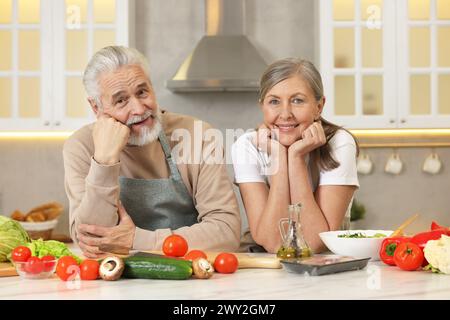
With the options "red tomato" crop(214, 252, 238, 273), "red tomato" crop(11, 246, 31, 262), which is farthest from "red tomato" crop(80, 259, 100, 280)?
"red tomato" crop(214, 252, 238, 273)

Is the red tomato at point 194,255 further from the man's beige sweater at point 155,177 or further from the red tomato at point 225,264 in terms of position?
the man's beige sweater at point 155,177

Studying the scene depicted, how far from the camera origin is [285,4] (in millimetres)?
4539

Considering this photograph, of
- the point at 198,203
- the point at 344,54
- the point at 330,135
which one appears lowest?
the point at 198,203

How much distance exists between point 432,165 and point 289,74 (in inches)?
87.6

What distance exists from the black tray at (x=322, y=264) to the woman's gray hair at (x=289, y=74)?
0.91 meters

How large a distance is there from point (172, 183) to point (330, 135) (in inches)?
24.2

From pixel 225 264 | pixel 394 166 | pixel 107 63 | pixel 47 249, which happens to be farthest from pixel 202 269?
pixel 394 166

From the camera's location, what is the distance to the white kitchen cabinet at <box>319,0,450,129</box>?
4199 mm

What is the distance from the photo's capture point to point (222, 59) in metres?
4.27

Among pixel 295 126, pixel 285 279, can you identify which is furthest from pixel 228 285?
pixel 295 126

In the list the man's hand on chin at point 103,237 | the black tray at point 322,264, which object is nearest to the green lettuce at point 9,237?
the man's hand on chin at point 103,237

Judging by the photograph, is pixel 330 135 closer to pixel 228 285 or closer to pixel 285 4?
pixel 228 285

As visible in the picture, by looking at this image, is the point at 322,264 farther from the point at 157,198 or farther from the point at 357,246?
the point at 157,198

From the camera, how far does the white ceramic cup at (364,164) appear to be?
4.47 meters
